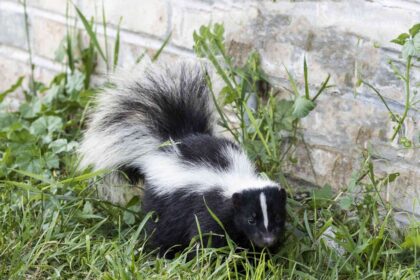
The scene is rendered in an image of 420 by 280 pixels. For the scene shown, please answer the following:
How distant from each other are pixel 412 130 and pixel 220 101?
40.2 inches

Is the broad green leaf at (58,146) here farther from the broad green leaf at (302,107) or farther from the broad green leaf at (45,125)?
the broad green leaf at (302,107)

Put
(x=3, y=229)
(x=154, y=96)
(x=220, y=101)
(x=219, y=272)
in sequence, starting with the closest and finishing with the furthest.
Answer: (x=219, y=272), (x=3, y=229), (x=154, y=96), (x=220, y=101)

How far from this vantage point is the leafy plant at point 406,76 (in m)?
3.57

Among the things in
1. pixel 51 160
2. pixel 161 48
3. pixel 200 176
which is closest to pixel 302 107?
pixel 200 176

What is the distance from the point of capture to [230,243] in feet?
12.1

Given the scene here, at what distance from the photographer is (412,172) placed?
400 cm

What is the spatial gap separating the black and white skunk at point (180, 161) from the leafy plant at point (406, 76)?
0.65 metres

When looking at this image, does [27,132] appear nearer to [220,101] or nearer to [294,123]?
[220,101]

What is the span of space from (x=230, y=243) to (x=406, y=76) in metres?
1.07

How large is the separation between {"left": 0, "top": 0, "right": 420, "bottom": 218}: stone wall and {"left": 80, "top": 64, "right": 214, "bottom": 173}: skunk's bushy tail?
1.62 feet

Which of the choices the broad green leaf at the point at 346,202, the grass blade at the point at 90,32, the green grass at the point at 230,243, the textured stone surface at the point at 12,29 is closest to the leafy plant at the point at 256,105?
the green grass at the point at 230,243

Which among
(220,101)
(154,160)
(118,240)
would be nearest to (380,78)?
(220,101)

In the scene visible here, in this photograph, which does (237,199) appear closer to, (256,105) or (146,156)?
(146,156)

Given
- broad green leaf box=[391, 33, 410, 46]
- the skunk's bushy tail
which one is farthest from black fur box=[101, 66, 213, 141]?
broad green leaf box=[391, 33, 410, 46]
